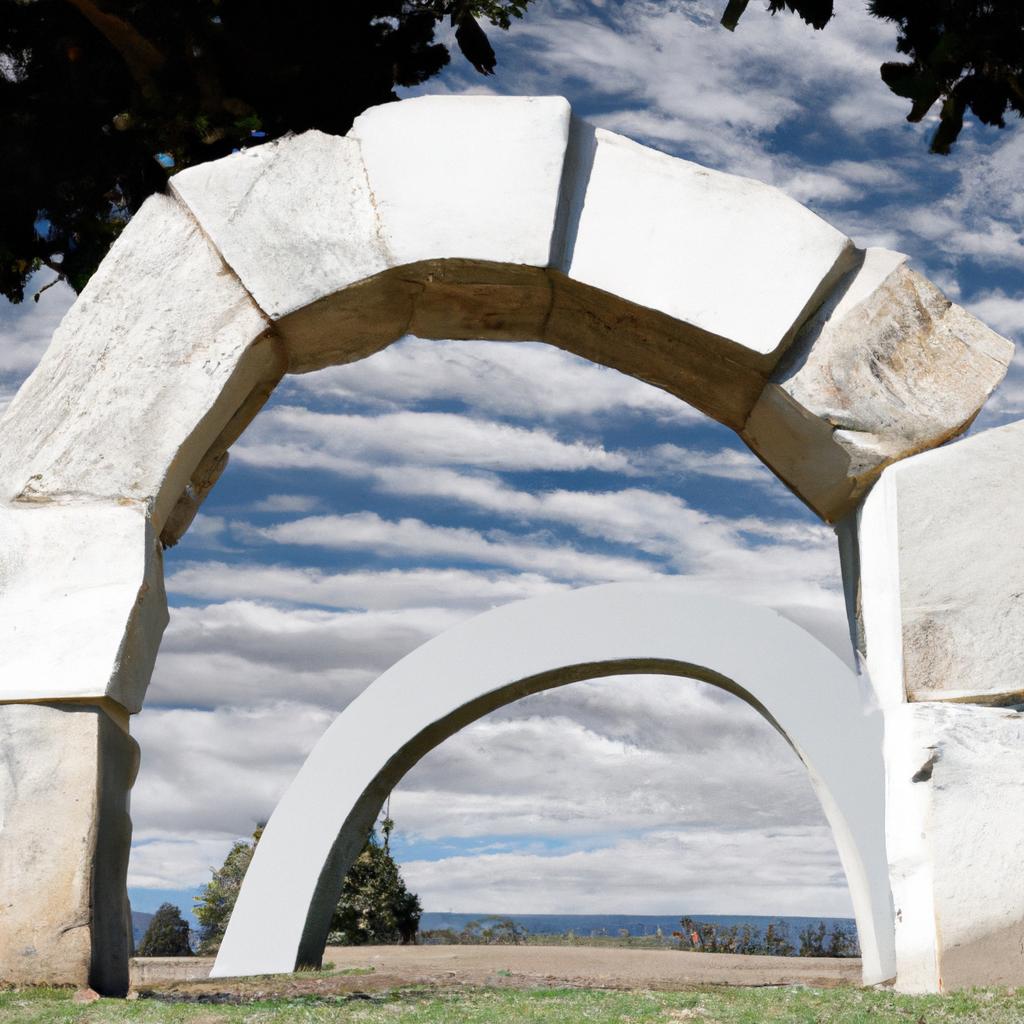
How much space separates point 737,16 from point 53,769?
4509 millimetres

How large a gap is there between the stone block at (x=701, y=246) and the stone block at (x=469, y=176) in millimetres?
123

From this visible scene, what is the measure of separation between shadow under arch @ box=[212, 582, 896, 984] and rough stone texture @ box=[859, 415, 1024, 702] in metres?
4.23

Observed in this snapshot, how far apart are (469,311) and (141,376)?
3.56 ft

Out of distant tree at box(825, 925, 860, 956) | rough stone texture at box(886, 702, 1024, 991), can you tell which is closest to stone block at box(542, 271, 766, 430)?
rough stone texture at box(886, 702, 1024, 991)

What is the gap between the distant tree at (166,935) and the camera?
13664 mm

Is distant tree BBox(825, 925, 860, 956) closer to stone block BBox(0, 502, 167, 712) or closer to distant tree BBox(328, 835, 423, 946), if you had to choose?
distant tree BBox(328, 835, 423, 946)

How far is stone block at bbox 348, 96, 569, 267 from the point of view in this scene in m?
3.70

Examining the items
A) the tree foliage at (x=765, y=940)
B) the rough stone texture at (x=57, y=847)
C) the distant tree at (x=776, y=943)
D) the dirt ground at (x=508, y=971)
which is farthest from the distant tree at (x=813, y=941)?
the rough stone texture at (x=57, y=847)

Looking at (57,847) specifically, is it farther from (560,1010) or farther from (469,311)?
(469,311)

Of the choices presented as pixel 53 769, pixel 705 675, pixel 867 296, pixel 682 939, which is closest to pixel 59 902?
pixel 53 769

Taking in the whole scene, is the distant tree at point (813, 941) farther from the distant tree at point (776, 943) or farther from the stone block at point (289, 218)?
the stone block at point (289, 218)

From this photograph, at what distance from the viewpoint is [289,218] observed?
147 inches

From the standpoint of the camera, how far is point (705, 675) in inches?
320

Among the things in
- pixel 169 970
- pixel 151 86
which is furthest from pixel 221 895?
pixel 151 86
